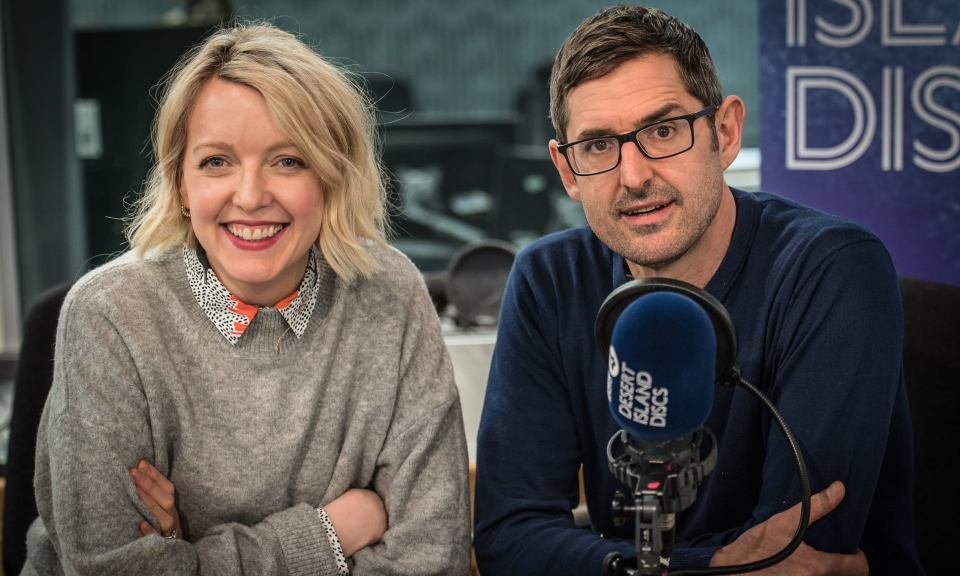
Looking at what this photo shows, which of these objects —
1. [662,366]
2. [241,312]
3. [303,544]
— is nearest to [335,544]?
[303,544]

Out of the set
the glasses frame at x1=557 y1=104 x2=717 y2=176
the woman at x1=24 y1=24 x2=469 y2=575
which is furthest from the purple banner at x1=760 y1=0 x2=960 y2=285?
the woman at x1=24 y1=24 x2=469 y2=575

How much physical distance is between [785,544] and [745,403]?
0.24 m

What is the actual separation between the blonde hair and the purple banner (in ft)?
3.80

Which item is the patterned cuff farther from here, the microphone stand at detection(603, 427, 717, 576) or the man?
the microphone stand at detection(603, 427, 717, 576)

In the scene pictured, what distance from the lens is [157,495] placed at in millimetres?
1641

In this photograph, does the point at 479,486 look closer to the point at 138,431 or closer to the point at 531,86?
the point at 138,431

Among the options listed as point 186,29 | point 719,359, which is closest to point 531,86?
point 186,29

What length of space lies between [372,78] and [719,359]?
558 centimetres

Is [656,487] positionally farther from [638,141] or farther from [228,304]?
[228,304]

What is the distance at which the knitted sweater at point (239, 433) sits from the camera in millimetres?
1592

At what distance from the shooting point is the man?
59.6 inches

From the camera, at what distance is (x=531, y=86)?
6.94 m

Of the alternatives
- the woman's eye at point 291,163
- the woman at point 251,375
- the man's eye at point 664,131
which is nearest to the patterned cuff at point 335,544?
the woman at point 251,375

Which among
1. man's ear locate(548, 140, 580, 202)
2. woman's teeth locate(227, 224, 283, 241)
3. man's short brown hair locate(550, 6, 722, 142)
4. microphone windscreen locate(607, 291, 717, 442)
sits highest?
man's short brown hair locate(550, 6, 722, 142)
